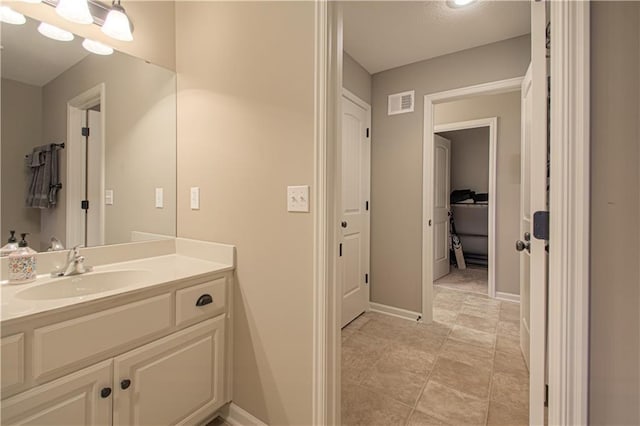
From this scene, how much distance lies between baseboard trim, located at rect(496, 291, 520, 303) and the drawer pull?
3.40 meters

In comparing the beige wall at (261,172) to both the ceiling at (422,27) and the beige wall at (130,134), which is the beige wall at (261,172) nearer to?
the beige wall at (130,134)

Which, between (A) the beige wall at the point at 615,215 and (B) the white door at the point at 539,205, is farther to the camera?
(B) the white door at the point at 539,205

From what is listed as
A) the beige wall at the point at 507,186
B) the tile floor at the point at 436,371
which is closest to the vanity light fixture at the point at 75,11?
the tile floor at the point at 436,371

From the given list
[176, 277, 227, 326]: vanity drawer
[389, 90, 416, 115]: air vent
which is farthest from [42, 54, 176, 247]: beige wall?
[389, 90, 416, 115]: air vent

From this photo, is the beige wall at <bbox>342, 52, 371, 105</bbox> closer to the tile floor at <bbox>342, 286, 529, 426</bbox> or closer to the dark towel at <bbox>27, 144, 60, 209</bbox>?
the dark towel at <bbox>27, 144, 60, 209</bbox>

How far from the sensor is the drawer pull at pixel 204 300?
137 cm

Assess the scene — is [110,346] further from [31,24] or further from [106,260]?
[31,24]

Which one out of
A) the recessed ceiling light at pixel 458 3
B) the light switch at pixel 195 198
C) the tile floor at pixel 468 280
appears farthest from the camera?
the tile floor at pixel 468 280

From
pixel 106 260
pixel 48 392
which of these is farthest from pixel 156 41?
pixel 48 392

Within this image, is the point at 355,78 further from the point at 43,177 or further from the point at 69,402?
the point at 69,402

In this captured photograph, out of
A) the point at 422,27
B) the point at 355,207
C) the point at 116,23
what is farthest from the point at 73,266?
the point at 422,27

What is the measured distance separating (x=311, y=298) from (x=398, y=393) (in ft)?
3.36

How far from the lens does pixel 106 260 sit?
5.03ft

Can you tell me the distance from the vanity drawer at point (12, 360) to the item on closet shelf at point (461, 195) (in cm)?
550
